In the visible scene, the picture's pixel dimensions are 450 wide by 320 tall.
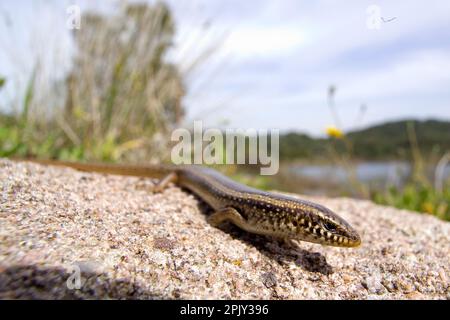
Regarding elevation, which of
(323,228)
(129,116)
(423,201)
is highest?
(129,116)

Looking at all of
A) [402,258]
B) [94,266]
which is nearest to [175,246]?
[94,266]

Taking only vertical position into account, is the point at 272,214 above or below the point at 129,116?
below

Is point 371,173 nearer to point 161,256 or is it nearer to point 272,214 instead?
point 272,214

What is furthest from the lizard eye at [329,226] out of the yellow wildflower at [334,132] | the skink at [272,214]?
the yellow wildflower at [334,132]

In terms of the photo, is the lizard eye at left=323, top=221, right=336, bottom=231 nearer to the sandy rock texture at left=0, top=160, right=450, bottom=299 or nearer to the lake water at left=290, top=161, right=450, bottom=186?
the sandy rock texture at left=0, top=160, right=450, bottom=299

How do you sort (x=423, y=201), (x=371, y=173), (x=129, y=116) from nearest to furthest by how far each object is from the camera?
1. (x=423, y=201)
2. (x=129, y=116)
3. (x=371, y=173)
